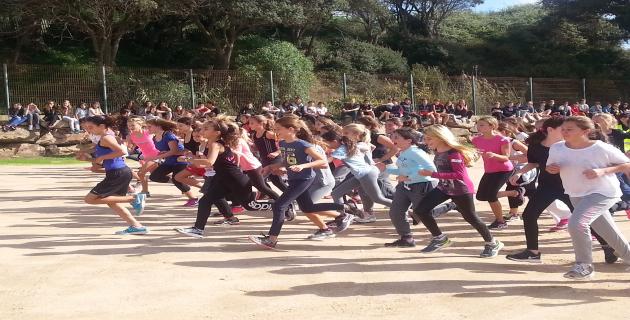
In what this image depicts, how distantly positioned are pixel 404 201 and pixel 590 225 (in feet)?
7.34

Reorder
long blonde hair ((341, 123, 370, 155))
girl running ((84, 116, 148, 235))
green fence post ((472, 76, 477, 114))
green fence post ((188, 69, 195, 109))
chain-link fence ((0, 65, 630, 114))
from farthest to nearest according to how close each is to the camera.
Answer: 1. green fence post ((472, 76, 477, 114))
2. green fence post ((188, 69, 195, 109))
3. chain-link fence ((0, 65, 630, 114))
4. long blonde hair ((341, 123, 370, 155))
5. girl running ((84, 116, 148, 235))

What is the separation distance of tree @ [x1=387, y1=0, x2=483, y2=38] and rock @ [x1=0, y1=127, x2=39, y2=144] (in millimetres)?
29067

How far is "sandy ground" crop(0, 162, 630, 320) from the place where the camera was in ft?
16.7

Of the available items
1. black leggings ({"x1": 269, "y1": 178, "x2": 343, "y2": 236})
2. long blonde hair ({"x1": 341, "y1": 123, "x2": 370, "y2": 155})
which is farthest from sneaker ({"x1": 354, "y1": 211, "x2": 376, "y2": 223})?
black leggings ({"x1": 269, "y1": 178, "x2": 343, "y2": 236})

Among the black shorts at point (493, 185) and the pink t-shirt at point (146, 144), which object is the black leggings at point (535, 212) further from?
the pink t-shirt at point (146, 144)

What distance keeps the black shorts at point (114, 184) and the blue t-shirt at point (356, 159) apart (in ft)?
8.32

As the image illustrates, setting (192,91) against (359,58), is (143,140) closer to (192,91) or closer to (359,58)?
(192,91)

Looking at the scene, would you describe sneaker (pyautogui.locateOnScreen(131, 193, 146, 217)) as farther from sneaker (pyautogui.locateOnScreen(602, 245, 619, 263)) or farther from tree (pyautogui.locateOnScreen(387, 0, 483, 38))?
tree (pyautogui.locateOnScreen(387, 0, 483, 38))

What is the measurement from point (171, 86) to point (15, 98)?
5406 millimetres

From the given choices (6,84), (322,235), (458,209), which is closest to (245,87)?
(6,84)

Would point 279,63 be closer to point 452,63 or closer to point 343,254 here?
point 452,63

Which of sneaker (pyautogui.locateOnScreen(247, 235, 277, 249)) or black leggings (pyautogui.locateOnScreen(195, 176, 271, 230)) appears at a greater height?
black leggings (pyautogui.locateOnScreen(195, 176, 271, 230))

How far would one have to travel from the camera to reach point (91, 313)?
5066 millimetres

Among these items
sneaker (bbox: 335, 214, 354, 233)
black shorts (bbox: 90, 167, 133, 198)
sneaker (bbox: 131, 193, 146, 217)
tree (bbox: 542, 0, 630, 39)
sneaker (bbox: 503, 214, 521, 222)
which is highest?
tree (bbox: 542, 0, 630, 39)
